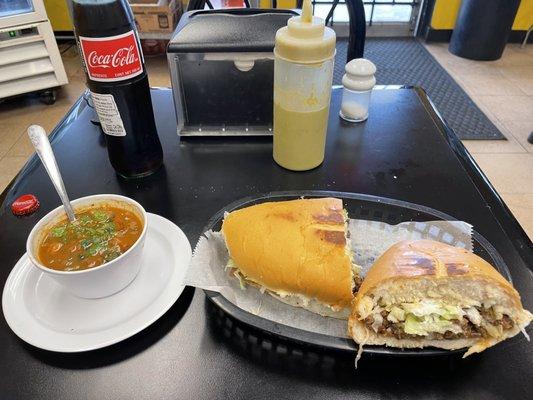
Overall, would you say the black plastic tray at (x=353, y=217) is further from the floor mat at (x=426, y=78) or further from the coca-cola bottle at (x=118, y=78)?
the floor mat at (x=426, y=78)

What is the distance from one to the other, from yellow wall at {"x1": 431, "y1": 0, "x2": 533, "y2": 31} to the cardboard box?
225cm

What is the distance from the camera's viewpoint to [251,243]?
0.81m

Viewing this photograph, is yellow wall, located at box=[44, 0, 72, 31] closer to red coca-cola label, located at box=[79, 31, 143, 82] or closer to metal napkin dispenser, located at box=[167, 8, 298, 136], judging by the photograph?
metal napkin dispenser, located at box=[167, 8, 298, 136]

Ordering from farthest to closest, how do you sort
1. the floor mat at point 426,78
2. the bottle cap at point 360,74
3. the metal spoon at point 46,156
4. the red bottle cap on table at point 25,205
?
the floor mat at point 426,78, the bottle cap at point 360,74, the red bottle cap on table at point 25,205, the metal spoon at point 46,156

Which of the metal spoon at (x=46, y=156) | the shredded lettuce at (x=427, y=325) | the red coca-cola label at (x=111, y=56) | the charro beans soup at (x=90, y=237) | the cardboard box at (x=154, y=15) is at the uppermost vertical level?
the red coca-cola label at (x=111, y=56)

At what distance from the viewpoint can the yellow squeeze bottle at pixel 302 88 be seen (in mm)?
917

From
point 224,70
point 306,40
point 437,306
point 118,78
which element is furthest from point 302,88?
point 437,306

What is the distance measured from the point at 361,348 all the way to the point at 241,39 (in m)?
0.80

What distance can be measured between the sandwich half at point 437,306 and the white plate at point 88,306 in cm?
35

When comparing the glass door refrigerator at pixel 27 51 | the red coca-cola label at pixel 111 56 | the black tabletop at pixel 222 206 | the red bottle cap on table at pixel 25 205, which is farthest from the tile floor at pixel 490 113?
the red coca-cola label at pixel 111 56

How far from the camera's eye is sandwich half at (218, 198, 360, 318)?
0.76 m

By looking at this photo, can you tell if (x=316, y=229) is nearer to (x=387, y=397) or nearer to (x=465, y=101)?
(x=387, y=397)

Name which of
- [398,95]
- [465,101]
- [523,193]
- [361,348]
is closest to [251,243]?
[361,348]

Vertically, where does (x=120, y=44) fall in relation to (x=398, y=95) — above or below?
above
